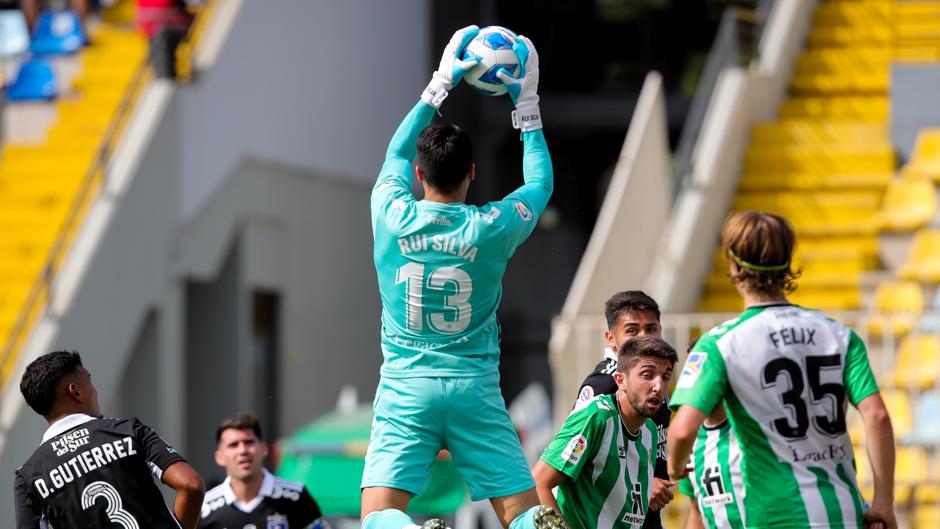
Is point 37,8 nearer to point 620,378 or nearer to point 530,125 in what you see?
point 530,125

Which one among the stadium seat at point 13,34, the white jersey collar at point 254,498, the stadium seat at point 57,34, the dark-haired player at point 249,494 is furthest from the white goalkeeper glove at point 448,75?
the stadium seat at point 13,34

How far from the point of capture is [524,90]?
21.8 ft

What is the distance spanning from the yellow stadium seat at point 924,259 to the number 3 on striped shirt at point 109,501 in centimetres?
921

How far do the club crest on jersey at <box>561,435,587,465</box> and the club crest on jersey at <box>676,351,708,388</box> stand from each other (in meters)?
0.72

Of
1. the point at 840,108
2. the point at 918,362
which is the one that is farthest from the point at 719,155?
the point at 918,362

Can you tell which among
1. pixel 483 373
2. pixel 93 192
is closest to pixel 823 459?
pixel 483 373

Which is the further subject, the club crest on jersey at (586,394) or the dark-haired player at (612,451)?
the club crest on jersey at (586,394)

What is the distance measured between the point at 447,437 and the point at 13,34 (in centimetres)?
1451

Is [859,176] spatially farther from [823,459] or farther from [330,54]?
[823,459]

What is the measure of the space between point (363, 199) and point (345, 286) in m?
1.21

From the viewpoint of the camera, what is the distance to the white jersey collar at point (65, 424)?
645 cm

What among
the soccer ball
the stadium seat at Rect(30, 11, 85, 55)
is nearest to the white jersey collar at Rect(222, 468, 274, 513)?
the soccer ball

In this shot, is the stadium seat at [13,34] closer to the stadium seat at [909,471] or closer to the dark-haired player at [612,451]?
the stadium seat at [909,471]

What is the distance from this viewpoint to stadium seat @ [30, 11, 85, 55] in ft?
62.0
